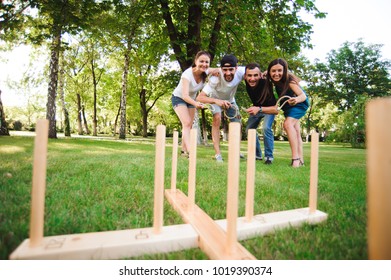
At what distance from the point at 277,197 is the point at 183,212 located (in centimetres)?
97

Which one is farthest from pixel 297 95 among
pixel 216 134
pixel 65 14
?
pixel 65 14

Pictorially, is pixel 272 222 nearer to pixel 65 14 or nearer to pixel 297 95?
pixel 297 95

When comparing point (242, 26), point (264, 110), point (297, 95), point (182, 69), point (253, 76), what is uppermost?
point (242, 26)

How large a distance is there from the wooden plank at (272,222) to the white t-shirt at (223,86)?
285 centimetres

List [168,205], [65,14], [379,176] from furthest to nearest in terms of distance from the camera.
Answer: [65,14], [168,205], [379,176]

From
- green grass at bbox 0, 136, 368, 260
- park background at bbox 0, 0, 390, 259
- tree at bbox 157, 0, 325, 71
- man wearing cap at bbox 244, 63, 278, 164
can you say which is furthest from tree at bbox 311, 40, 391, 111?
green grass at bbox 0, 136, 368, 260

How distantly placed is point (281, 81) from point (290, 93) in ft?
1.30

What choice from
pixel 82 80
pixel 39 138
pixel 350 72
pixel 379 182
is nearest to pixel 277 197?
pixel 379 182

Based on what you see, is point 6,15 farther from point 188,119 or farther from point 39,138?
point 39,138

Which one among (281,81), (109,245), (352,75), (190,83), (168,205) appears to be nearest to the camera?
(109,245)

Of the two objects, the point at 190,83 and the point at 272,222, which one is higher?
the point at 190,83

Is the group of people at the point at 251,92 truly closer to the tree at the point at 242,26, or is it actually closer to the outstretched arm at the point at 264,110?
the outstretched arm at the point at 264,110

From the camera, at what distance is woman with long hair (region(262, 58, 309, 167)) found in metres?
3.92

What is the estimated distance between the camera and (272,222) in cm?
161
